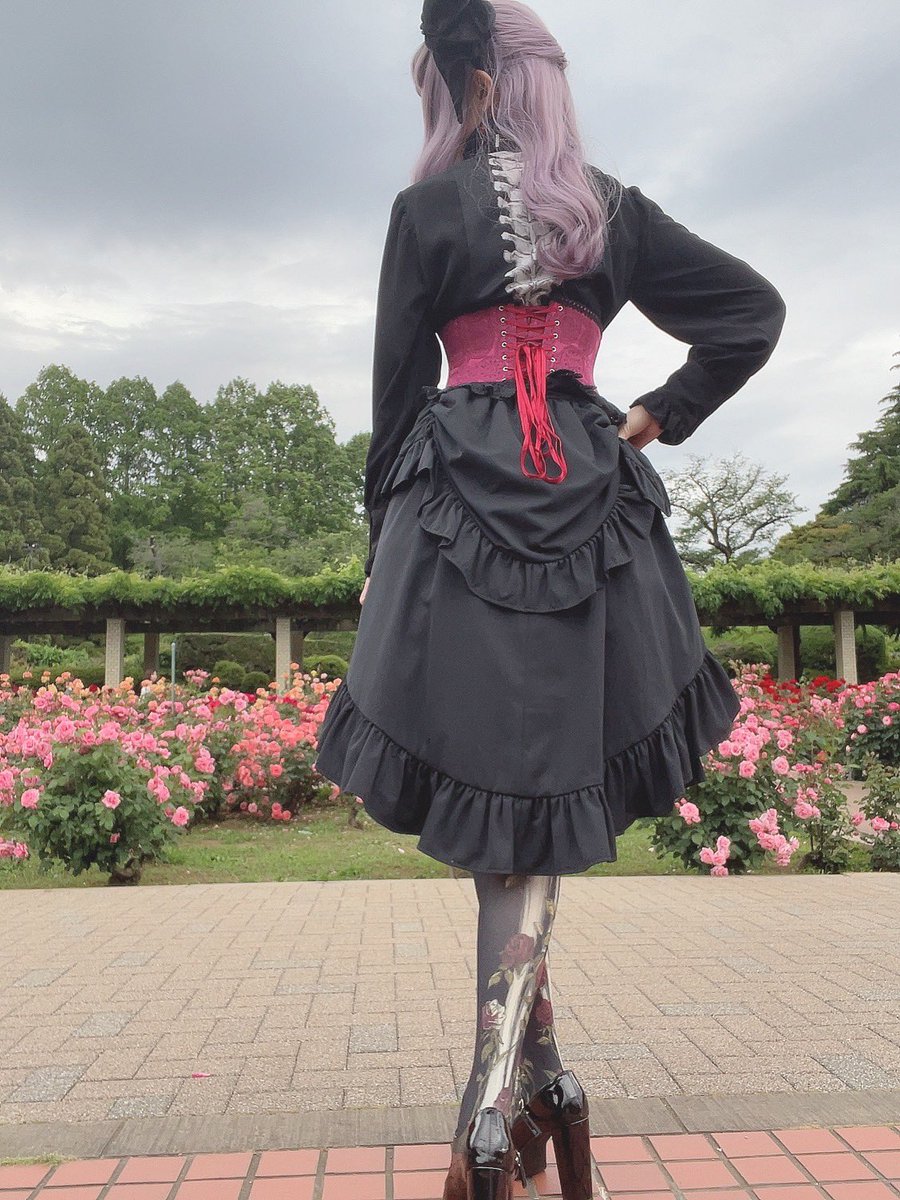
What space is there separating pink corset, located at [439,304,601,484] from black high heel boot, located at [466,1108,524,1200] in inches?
39.8

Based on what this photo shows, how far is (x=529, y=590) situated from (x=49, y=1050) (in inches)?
76.6

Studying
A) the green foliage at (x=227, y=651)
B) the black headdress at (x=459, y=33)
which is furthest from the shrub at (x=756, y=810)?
the green foliage at (x=227, y=651)

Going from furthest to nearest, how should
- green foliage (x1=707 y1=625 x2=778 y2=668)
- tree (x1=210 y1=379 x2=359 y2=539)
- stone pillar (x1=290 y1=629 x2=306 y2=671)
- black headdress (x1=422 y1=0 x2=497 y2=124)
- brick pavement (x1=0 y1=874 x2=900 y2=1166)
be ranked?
1. tree (x1=210 y1=379 x2=359 y2=539)
2. green foliage (x1=707 y1=625 x2=778 y2=668)
3. stone pillar (x1=290 y1=629 x2=306 y2=671)
4. brick pavement (x1=0 y1=874 x2=900 y2=1166)
5. black headdress (x1=422 y1=0 x2=497 y2=124)

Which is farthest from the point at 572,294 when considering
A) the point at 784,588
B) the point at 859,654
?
the point at 859,654

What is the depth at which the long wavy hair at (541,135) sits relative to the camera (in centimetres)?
165

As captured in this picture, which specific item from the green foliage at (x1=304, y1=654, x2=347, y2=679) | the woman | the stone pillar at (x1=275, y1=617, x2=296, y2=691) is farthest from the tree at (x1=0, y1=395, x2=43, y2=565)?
the woman

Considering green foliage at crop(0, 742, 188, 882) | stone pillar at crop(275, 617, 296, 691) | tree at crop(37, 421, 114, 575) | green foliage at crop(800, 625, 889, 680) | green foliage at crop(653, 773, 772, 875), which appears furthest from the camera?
tree at crop(37, 421, 114, 575)

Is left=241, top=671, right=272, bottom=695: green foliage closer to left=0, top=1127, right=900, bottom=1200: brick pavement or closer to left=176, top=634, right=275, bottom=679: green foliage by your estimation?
left=176, top=634, right=275, bottom=679: green foliage

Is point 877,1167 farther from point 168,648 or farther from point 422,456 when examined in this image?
point 168,648

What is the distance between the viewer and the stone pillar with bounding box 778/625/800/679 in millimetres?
21969

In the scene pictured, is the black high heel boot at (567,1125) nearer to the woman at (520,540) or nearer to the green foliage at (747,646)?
the woman at (520,540)

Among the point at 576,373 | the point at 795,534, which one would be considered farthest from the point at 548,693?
the point at 795,534

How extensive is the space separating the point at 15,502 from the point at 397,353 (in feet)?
137

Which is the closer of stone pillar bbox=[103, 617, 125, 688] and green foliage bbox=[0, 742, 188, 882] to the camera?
green foliage bbox=[0, 742, 188, 882]
